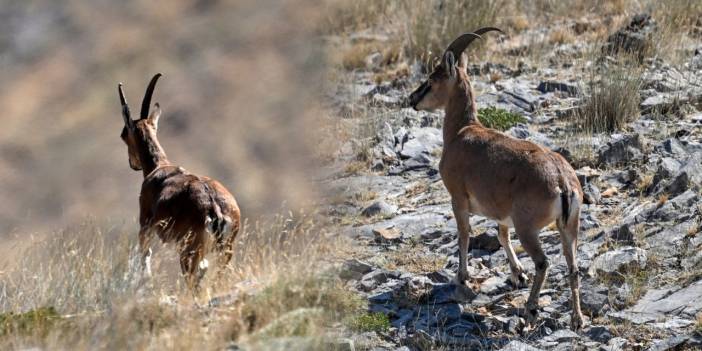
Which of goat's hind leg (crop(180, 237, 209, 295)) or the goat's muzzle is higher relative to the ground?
A: the goat's muzzle

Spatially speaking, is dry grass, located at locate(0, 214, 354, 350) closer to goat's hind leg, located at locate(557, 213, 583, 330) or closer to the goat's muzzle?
goat's hind leg, located at locate(557, 213, 583, 330)

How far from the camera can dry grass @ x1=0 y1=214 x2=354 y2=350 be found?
332 inches

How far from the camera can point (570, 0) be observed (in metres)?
19.1

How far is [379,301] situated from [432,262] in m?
1.07

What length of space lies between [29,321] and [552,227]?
5.06m

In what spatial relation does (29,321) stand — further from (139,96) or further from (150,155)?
(139,96)

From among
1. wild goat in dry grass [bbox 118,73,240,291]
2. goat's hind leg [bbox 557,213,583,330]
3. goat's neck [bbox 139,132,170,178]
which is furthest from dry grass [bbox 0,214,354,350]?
goat's neck [bbox 139,132,170,178]

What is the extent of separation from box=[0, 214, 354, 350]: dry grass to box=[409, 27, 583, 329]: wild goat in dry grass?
1.45 metres

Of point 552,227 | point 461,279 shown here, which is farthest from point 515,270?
point 552,227

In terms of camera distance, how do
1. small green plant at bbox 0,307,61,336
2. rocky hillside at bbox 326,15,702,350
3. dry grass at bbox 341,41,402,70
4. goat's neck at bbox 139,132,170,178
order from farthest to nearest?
dry grass at bbox 341,41,402,70, goat's neck at bbox 139,132,170,178, rocky hillside at bbox 326,15,702,350, small green plant at bbox 0,307,61,336

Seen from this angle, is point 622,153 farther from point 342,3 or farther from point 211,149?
point 211,149

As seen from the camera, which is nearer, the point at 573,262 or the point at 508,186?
the point at 573,262

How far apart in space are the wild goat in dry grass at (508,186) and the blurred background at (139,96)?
1361cm

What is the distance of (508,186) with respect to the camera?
9.98m
